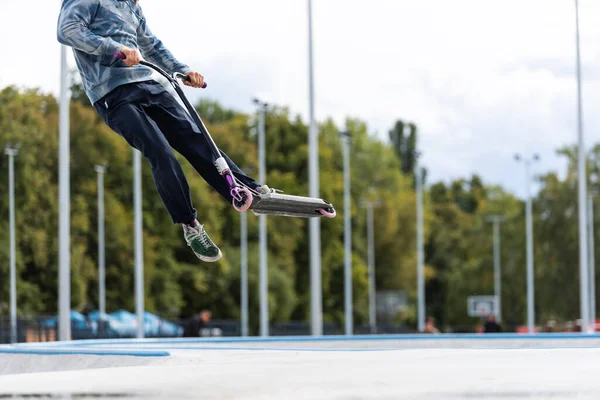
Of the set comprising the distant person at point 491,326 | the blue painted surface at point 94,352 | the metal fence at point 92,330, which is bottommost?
the metal fence at point 92,330

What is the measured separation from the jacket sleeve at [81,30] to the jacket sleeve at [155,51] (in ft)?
2.22

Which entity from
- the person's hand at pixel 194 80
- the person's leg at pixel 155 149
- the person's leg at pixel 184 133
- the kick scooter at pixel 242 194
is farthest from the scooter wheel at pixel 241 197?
the person's hand at pixel 194 80

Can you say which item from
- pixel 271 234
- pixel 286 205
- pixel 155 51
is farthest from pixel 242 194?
pixel 271 234

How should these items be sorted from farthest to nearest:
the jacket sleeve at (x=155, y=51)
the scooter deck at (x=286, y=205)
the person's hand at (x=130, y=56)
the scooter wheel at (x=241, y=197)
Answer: the jacket sleeve at (x=155, y=51) < the scooter deck at (x=286, y=205) < the scooter wheel at (x=241, y=197) < the person's hand at (x=130, y=56)

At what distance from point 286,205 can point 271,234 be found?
57528mm

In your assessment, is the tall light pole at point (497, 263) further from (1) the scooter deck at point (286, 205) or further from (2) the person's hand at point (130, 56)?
(2) the person's hand at point (130, 56)

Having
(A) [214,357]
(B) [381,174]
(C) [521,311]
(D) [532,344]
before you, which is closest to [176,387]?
(A) [214,357]

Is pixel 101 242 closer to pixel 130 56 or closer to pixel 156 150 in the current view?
pixel 156 150

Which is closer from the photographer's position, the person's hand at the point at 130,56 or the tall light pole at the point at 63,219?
the person's hand at the point at 130,56

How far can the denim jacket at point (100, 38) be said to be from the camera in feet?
31.4

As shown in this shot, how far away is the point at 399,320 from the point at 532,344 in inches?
2768

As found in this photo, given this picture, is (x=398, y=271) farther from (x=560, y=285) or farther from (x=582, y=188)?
(x=582, y=188)

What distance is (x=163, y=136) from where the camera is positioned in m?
9.87

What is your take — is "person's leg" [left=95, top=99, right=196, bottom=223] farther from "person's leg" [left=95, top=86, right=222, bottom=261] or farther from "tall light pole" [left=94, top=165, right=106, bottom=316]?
"tall light pole" [left=94, top=165, right=106, bottom=316]
